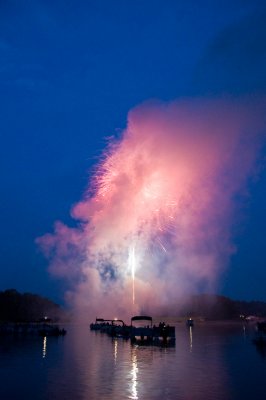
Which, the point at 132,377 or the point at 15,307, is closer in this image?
the point at 132,377

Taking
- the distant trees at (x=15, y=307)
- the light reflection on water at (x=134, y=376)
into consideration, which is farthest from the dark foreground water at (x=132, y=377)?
the distant trees at (x=15, y=307)

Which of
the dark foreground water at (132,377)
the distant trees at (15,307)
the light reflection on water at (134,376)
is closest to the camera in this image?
the light reflection on water at (134,376)

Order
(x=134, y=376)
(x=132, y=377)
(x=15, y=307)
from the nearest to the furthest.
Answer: (x=132, y=377) < (x=134, y=376) < (x=15, y=307)

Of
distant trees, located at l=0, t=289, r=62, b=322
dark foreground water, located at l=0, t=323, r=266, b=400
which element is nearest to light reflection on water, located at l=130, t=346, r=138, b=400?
dark foreground water, located at l=0, t=323, r=266, b=400

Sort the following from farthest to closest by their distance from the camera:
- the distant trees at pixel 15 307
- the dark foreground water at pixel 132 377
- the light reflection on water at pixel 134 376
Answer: the distant trees at pixel 15 307 → the dark foreground water at pixel 132 377 → the light reflection on water at pixel 134 376

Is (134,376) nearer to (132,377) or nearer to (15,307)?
(132,377)

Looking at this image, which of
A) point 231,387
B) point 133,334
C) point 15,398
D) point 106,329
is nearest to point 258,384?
point 231,387

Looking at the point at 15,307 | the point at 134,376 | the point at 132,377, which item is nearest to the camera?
the point at 132,377

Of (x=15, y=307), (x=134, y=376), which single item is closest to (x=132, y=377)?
(x=134, y=376)

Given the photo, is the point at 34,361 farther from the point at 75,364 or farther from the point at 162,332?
the point at 162,332

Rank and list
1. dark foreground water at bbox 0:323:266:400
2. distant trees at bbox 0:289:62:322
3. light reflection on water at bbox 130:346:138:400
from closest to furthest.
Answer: light reflection on water at bbox 130:346:138:400 → dark foreground water at bbox 0:323:266:400 → distant trees at bbox 0:289:62:322

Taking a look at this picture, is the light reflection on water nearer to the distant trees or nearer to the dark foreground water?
the dark foreground water

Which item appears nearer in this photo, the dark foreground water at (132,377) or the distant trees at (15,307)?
the dark foreground water at (132,377)

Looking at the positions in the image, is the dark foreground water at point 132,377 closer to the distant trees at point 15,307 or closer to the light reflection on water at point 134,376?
the light reflection on water at point 134,376
